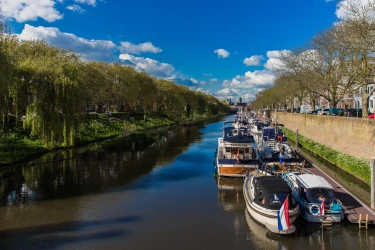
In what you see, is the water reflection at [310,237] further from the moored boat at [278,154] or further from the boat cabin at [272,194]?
the moored boat at [278,154]

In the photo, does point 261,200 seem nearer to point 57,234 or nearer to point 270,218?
point 270,218

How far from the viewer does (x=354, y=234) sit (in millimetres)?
14359

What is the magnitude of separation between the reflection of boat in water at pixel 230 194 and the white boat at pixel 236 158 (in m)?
0.62

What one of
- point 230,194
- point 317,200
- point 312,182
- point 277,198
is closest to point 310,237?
point 277,198

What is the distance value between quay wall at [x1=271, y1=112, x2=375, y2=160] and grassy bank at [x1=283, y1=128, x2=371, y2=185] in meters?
0.47

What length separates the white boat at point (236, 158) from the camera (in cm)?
2433

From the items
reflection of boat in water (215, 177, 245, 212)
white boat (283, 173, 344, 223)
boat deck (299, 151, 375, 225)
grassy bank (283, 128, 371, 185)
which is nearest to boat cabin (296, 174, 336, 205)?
white boat (283, 173, 344, 223)

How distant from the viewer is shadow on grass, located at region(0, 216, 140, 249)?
543 inches

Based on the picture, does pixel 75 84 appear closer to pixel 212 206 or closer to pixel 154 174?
pixel 154 174

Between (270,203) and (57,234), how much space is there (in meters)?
9.99

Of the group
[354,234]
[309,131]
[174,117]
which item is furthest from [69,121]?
[174,117]

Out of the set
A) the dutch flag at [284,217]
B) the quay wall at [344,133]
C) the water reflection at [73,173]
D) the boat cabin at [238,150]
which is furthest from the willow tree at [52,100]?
the quay wall at [344,133]

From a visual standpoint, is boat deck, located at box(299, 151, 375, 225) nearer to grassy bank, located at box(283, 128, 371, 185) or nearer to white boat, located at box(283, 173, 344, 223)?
white boat, located at box(283, 173, 344, 223)

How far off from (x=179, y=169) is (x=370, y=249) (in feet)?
57.4
